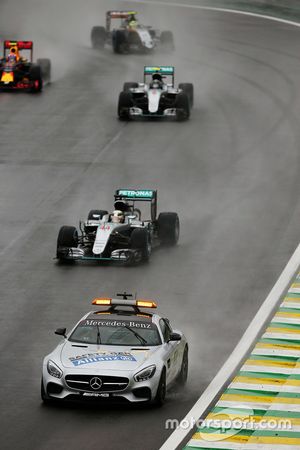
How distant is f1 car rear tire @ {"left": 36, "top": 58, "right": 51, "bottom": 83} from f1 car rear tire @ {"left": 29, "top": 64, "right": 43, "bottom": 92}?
1831mm

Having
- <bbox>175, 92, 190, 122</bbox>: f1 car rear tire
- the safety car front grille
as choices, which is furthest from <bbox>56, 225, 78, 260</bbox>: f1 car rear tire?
<bbox>175, 92, 190, 122</bbox>: f1 car rear tire

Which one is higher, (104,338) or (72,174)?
(104,338)

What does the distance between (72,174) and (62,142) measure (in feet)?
14.1

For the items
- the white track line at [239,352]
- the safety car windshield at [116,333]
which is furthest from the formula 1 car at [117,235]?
the safety car windshield at [116,333]

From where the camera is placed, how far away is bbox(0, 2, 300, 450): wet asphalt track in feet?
74.1

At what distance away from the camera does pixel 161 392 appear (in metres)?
21.6

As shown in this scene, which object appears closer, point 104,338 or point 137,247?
point 104,338

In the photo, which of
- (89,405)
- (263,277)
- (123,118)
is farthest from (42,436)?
(123,118)

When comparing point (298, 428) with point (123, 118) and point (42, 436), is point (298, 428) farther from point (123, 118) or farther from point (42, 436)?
point (123, 118)

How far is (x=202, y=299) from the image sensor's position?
29172 mm

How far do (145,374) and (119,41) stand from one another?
137 ft

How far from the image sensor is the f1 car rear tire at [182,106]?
159 ft

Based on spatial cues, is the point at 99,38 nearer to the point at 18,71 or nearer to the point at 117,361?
the point at 18,71

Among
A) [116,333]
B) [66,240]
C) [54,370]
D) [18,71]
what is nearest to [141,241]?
[66,240]
